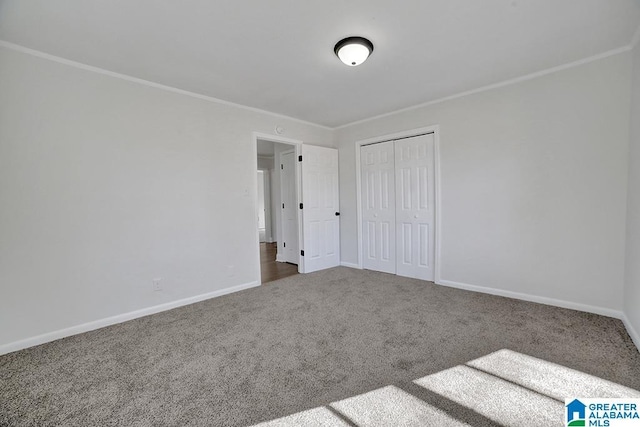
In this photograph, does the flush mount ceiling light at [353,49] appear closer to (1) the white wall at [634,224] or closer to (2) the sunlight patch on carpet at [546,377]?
(1) the white wall at [634,224]

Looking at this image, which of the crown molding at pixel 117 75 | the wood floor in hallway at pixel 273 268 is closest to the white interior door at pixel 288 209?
the wood floor in hallway at pixel 273 268

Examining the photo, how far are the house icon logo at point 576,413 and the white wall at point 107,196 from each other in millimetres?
3279

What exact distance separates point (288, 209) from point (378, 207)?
1858 mm

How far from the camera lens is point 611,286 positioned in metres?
2.59

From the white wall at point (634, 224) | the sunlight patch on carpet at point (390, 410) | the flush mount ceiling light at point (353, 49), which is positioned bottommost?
the sunlight patch on carpet at point (390, 410)

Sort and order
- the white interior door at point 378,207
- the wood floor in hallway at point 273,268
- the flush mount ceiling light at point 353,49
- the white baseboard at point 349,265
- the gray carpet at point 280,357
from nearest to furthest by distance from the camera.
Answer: the gray carpet at point 280,357 → the flush mount ceiling light at point 353,49 → the white interior door at point 378,207 → the wood floor in hallway at point 273,268 → the white baseboard at point 349,265

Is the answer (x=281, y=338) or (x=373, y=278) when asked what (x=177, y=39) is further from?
(x=373, y=278)

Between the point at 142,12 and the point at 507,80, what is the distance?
351 cm

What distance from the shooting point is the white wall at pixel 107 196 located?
2270 millimetres

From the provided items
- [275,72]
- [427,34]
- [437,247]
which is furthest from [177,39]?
[437,247]

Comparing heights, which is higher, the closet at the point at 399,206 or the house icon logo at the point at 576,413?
the closet at the point at 399,206

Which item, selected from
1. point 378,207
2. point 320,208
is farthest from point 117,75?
point 378,207

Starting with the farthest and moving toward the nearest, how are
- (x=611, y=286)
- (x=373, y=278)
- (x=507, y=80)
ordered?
1. (x=373, y=278)
2. (x=507, y=80)
3. (x=611, y=286)

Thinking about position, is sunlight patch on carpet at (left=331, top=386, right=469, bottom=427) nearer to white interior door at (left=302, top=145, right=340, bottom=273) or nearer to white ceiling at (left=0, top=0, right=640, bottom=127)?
white ceiling at (left=0, top=0, right=640, bottom=127)
